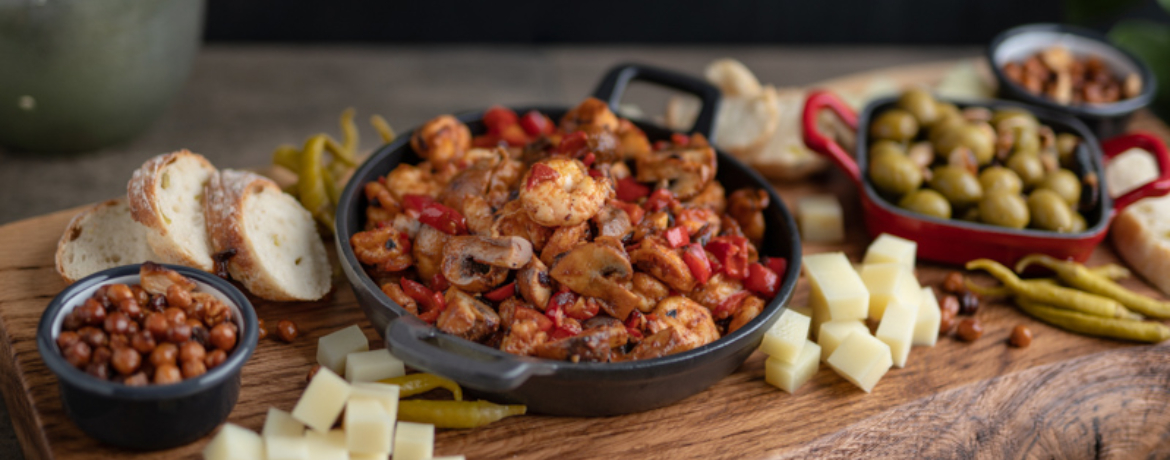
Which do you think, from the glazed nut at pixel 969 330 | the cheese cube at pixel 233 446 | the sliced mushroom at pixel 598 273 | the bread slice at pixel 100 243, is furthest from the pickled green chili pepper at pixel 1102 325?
the bread slice at pixel 100 243

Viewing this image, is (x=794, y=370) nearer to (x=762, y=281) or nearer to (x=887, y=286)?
(x=762, y=281)

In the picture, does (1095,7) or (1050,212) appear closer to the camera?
(1050,212)

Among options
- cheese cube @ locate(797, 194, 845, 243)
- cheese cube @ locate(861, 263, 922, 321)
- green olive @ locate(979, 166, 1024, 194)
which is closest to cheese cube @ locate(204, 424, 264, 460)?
cheese cube @ locate(861, 263, 922, 321)

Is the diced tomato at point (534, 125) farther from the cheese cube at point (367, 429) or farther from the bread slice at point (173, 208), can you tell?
the cheese cube at point (367, 429)

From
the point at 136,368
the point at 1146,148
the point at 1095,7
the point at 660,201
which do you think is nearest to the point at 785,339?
the point at 660,201

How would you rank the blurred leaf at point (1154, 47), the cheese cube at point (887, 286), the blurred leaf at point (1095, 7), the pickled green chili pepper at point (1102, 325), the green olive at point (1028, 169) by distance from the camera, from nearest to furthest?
1. the cheese cube at point (887, 286)
2. the pickled green chili pepper at point (1102, 325)
3. the green olive at point (1028, 169)
4. the blurred leaf at point (1154, 47)
5. the blurred leaf at point (1095, 7)

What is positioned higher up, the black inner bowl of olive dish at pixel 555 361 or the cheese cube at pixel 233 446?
the black inner bowl of olive dish at pixel 555 361
